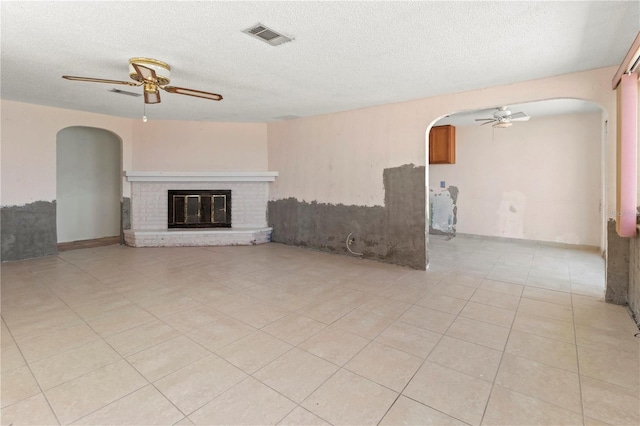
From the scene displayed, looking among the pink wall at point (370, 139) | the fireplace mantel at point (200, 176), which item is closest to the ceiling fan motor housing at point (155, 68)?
the pink wall at point (370, 139)

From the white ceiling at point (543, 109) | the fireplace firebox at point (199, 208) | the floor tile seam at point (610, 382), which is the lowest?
the floor tile seam at point (610, 382)

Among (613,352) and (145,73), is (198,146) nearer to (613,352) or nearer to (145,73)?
(145,73)

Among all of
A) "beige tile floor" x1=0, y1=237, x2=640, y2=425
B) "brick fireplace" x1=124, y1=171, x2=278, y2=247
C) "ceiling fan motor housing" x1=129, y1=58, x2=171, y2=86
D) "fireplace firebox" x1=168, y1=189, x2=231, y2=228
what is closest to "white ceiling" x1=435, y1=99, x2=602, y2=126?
"beige tile floor" x1=0, y1=237, x2=640, y2=425

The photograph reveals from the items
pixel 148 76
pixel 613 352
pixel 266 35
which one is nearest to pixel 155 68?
pixel 148 76

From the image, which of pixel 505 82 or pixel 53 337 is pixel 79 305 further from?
pixel 505 82

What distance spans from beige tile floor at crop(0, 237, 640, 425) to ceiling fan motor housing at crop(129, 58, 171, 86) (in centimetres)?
235

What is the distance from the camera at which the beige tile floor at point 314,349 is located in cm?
173

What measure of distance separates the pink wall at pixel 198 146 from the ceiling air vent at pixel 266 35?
13.5 ft

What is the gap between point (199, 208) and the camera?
21.9 feet

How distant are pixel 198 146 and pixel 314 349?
5546 mm

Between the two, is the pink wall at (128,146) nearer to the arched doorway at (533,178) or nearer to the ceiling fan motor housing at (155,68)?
the ceiling fan motor housing at (155,68)

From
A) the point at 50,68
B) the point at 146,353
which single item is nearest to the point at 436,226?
the point at 146,353

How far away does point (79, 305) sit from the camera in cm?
320

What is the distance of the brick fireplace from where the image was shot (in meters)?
6.27
